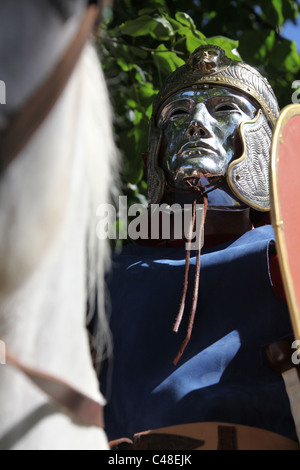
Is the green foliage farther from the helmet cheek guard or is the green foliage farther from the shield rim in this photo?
the shield rim

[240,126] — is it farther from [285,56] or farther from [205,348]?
[285,56]

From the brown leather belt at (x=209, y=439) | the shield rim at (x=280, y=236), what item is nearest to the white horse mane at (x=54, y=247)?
the shield rim at (x=280, y=236)

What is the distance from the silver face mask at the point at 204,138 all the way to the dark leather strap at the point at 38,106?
1.35m

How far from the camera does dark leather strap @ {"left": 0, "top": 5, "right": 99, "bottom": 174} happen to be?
619 mm

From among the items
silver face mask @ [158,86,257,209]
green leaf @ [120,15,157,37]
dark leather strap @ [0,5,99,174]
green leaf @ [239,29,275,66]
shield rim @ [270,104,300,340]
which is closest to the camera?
dark leather strap @ [0,5,99,174]

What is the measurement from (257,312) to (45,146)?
1.13 metres

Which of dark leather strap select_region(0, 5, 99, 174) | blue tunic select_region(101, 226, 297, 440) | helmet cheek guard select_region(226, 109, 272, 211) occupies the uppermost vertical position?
helmet cheek guard select_region(226, 109, 272, 211)

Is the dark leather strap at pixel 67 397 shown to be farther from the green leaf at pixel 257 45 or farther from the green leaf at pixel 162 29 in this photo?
the green leaf at pixel 257 45

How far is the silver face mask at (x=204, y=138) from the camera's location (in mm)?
2049

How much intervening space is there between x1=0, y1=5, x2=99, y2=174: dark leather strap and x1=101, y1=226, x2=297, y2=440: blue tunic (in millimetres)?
1088

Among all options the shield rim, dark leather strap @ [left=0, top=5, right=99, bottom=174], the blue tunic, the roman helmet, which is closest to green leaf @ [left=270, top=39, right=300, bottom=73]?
the roman helmet
